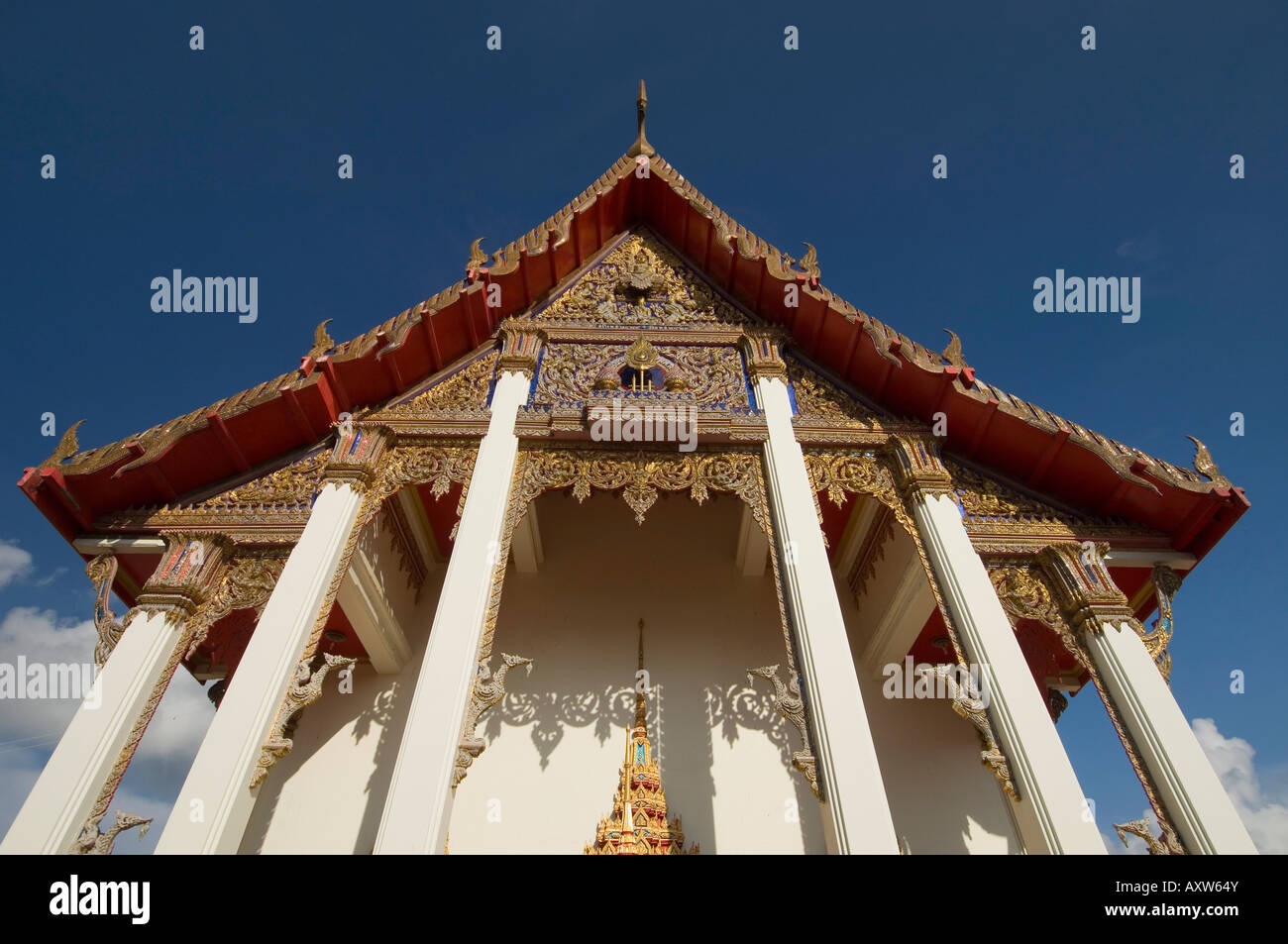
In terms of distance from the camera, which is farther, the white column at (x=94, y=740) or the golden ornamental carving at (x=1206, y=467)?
the golden ornamental carving at (x=1206, y=467)

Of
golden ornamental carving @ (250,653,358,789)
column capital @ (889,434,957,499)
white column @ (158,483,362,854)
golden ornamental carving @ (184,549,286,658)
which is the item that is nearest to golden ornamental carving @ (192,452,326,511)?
white column @ (158,483,362,854)

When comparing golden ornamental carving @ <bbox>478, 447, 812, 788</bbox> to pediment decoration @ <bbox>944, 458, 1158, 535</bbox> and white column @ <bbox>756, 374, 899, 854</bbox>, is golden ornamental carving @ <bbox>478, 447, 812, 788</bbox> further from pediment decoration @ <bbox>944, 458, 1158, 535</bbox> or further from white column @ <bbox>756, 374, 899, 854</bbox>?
pediment decoration @ <bbox>944, 458, 1158, 535</bbox>

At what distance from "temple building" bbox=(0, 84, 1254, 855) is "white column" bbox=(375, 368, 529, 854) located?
20mm

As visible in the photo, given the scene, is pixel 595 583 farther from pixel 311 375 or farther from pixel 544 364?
pixel 311 375

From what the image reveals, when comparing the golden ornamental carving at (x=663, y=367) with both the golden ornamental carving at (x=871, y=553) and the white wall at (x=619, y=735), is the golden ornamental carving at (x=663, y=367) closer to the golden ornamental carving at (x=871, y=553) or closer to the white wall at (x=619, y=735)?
the golden ornamental carving at (x=871, y=553)

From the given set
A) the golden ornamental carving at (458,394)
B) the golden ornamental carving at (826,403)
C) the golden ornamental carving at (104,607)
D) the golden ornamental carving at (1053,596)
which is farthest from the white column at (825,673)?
the golden ornamental carving at (104,607)

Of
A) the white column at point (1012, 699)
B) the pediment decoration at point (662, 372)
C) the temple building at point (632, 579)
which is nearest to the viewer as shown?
the white column at point (1012, 699)

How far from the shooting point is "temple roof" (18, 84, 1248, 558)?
4973 millimetres

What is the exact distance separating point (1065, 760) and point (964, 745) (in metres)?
2.97

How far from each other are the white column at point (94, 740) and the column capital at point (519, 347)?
3147mm

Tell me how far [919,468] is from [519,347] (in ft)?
11.9

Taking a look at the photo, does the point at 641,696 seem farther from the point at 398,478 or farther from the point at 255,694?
the point at 255,694

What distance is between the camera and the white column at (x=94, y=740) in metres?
3.55
